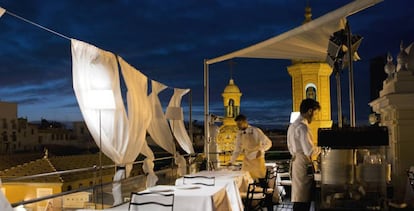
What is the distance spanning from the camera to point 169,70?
16.4 meters

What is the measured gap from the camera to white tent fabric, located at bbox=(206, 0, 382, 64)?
3.63m

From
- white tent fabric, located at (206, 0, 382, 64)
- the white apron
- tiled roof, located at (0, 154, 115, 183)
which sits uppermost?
white tent fabric, located at (206, 0, 382, 64)

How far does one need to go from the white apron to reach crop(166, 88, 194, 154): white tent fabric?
391cm

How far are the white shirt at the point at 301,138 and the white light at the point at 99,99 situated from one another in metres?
1.90

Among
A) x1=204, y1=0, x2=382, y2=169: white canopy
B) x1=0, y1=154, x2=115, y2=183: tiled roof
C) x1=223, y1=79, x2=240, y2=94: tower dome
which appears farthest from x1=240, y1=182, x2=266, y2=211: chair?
x1=0, y1=154, x2=115, y2=183: tiled roof

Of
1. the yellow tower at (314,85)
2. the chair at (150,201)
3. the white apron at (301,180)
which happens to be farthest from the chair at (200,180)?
the yellow tower at (314,85)

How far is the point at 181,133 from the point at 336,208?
6.53 metres

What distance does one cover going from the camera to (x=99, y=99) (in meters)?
4.81

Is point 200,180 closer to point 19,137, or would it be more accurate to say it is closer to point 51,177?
point 51,177

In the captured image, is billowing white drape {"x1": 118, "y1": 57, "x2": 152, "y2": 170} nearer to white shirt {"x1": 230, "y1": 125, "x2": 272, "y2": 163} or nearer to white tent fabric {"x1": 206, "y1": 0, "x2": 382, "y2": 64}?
white shirt {"x1": 230, "y1": 125, "x2": 272, "y2": 163}

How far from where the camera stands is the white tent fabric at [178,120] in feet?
26.0

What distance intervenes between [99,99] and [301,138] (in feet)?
6.79

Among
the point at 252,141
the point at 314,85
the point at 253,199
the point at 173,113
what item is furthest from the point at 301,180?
the point at 314,85

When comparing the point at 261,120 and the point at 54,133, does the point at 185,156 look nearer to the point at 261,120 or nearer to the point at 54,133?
the point at 261,120
